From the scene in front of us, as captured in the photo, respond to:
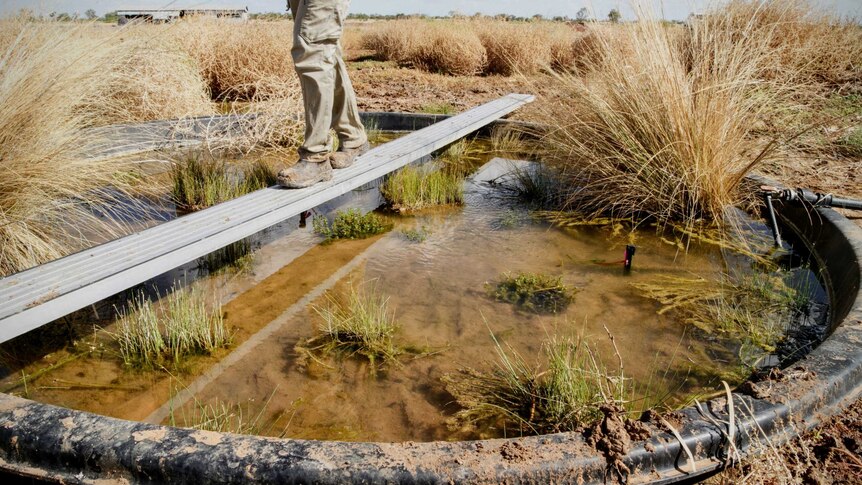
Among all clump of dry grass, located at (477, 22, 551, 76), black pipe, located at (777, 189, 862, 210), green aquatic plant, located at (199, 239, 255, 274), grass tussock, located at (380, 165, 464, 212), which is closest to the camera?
black pipe, located at (777, 189, 862, 210)

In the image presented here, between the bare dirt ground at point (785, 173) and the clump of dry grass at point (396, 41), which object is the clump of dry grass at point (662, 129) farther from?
the clump of dry grass at point (396, 41)

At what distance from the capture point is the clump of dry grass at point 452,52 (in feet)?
48.7

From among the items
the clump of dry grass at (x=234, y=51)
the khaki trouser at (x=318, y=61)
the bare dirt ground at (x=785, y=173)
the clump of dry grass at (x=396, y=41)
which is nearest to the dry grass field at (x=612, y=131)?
the bare dirt ground at (x=785, y=173)

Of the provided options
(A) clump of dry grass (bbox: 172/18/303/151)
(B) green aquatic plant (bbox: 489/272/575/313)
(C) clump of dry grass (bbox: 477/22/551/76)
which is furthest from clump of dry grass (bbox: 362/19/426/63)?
(B) green aquatic plant (bbox: 489/272/575/313)

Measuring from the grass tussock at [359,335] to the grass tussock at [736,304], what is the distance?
4.51 feet

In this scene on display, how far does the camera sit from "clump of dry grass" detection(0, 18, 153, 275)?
9.47 ft

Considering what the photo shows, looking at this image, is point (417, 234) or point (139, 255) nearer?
point (139, 255)

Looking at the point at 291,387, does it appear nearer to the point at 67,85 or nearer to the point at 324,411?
the point at 324,411

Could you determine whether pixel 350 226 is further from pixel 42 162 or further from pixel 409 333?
pixel 42 162

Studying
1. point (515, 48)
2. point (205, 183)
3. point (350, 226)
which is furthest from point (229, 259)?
point (515, 48)

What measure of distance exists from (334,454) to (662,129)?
10.8ft

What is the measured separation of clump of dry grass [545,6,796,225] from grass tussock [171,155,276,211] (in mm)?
2329

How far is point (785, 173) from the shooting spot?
4.94 meters

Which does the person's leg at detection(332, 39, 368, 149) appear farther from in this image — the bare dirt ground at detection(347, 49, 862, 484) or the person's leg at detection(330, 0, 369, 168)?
the bare dirt ground at detection(347, 49, 862, 484)
